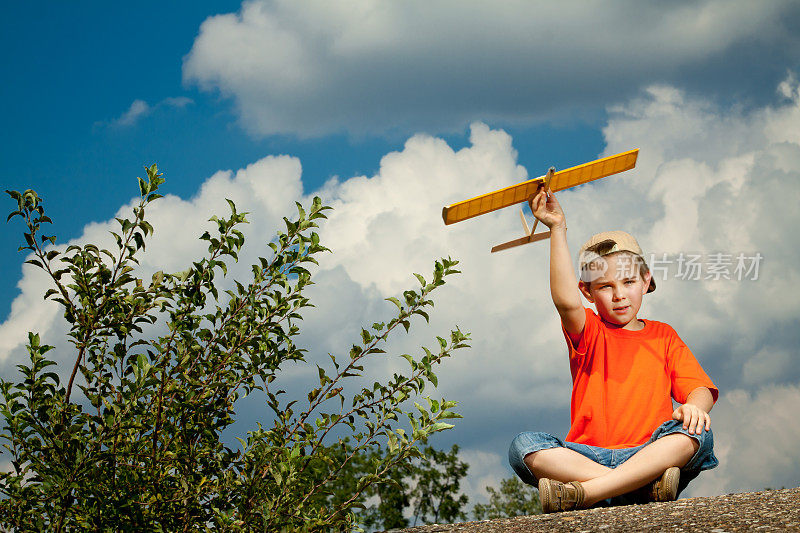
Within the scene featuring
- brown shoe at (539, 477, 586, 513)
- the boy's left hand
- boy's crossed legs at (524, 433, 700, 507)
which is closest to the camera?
brown shoe at (539, 477, 586, 513)

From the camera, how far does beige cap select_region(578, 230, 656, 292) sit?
683 cm

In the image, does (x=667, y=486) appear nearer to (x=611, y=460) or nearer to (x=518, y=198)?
(x=611, y=460)

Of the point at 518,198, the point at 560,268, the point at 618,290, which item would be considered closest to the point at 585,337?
the point at 618,290

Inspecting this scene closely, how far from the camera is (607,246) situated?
6.86m

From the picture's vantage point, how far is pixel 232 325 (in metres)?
3.75

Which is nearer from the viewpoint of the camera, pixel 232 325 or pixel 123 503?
pixel 123 503

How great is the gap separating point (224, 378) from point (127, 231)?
0.89 metres

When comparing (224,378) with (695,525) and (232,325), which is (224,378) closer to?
(232,325)

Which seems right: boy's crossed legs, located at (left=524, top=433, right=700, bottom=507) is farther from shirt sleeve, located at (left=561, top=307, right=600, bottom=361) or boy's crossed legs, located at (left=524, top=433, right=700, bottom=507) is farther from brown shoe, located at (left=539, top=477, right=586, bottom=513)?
shirt sleeve, located at (left=561, top=307, right=600, bottom=361)

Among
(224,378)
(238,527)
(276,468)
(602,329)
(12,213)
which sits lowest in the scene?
(238,527)

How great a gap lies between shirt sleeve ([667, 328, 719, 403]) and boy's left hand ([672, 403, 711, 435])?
1.03ft

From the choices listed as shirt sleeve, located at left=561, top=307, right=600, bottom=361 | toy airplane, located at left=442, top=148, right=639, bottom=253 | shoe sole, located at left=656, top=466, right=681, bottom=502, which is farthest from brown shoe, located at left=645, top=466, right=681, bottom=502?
toy airplane, located at left=442, top=148, right=639, bottom=253

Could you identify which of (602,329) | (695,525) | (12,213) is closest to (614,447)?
(602,329)

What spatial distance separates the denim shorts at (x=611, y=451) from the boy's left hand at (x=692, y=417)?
4 cm
